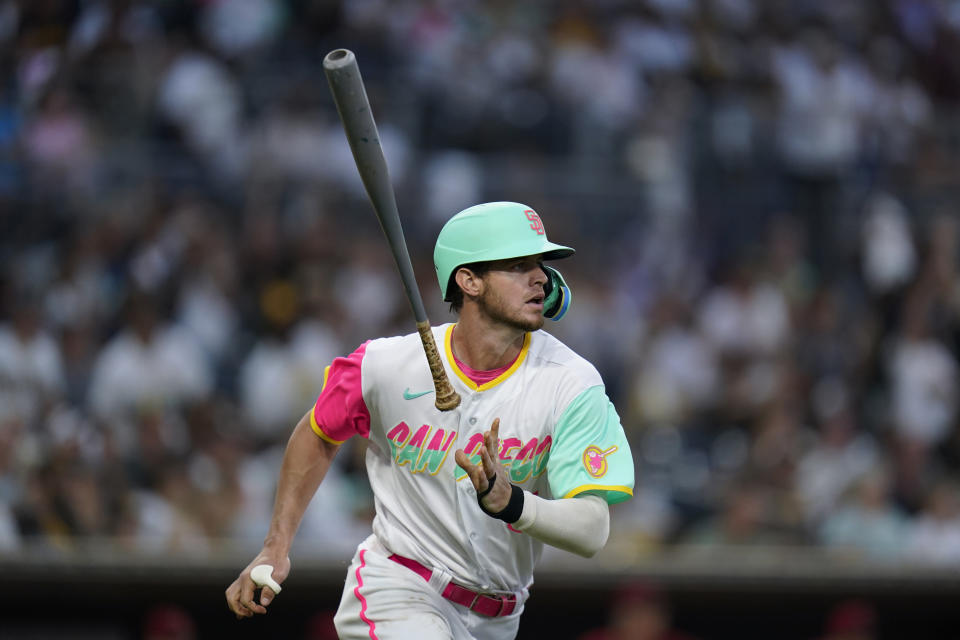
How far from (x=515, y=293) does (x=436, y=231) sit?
6.28 meters

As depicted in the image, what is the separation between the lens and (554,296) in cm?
404

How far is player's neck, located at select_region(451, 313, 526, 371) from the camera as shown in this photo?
405 centimetres

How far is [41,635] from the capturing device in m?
7.82

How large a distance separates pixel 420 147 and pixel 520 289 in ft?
22.6

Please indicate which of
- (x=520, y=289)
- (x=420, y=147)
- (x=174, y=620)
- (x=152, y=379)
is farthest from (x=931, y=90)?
(x=520, y=289)

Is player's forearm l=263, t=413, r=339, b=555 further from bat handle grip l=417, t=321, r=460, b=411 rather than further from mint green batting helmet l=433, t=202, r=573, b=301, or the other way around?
mint green batting helmet l=433, t=202, r=573, b=301

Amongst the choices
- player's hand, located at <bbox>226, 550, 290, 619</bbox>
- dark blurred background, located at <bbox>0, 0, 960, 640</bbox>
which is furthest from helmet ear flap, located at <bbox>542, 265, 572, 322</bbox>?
dark blurred background, located at <bbox>0, 0, 960, 640</bbox>

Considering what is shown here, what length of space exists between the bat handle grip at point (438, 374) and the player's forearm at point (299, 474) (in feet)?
1.72

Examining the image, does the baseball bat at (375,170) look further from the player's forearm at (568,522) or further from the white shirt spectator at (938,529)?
the white shirt spectator at (938,529)

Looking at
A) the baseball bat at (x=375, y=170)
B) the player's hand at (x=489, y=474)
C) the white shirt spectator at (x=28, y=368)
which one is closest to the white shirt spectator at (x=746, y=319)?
the white shirt spectator at (x=28, y=368)

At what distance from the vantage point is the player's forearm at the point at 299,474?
4141mm

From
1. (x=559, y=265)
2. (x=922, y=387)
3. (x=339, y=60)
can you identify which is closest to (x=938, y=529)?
(x=922, y=387)

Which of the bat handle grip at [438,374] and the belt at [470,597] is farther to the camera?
the belt at [470,597]

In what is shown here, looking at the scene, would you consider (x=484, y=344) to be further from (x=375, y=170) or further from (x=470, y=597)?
(x=470, y=597)
